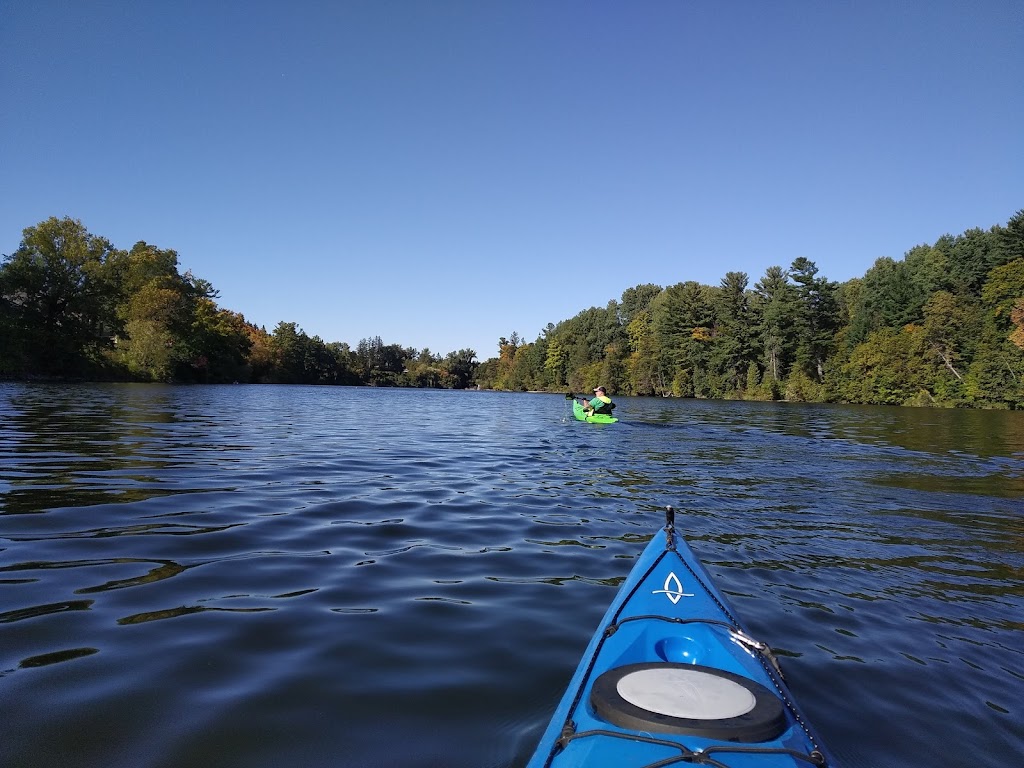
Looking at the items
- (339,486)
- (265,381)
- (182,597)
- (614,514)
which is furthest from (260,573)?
(265,381)

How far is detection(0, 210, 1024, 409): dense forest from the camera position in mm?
46469

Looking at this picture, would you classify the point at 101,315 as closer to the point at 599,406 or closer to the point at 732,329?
the point at 599,406

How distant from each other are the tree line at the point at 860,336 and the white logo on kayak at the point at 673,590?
53.6 metres

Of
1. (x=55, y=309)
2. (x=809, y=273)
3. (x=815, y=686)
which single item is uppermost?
(x=809, y=273)

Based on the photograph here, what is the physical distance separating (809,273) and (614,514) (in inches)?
2450

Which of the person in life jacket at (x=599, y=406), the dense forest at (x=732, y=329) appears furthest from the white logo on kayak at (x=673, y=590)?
the dense forest at (x=732, y=329)

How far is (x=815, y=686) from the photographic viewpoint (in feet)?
11.1

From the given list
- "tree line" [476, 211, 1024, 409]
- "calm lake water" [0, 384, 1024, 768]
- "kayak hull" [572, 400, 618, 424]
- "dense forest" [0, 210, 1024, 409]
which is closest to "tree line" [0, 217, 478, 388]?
"dense forest" [0, 210, 1024, 409]

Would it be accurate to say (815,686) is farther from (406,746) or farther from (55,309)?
(55,309)

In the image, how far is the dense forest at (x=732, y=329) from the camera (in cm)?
4647

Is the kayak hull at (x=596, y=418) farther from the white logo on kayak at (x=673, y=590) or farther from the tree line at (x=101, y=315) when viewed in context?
the tree line at (x=101, y=315)

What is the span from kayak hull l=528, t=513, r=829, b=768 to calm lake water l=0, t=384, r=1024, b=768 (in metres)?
0.51

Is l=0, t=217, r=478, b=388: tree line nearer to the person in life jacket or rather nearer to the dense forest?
the dense forest

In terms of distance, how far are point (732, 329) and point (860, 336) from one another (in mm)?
12701
